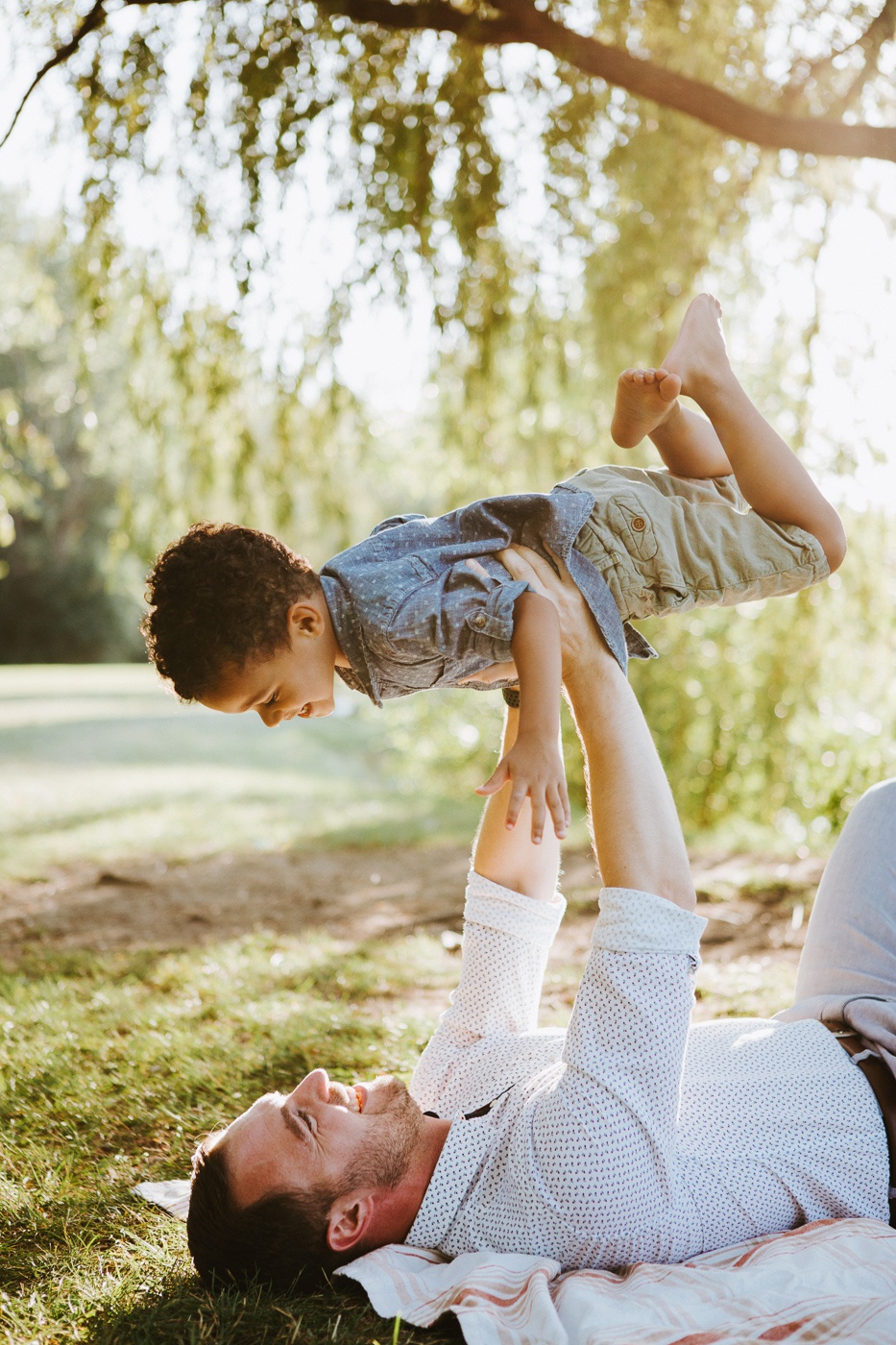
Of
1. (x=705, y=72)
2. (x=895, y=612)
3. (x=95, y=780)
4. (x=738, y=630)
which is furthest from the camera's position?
(x=95, y=780)

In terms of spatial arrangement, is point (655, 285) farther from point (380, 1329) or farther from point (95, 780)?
point (95, 780)

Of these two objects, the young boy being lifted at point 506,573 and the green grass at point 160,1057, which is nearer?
the green grass at point 160,1057

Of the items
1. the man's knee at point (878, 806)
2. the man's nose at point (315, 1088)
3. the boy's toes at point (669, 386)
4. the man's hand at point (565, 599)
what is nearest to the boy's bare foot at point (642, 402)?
the boy's toes at point (669, 386)

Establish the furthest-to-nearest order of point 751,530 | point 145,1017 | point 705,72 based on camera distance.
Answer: point 705,72 < point 145,1017 < point 751,530

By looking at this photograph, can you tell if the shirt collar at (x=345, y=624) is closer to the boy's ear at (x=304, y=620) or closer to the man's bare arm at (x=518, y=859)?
the boy's ear at (x=304, y=620)

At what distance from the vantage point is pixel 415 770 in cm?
983

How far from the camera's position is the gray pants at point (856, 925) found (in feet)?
7.04

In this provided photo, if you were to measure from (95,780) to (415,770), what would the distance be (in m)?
2.76

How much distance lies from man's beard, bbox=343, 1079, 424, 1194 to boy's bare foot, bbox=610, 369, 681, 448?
53.2 inches

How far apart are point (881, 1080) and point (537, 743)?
908 millimetres

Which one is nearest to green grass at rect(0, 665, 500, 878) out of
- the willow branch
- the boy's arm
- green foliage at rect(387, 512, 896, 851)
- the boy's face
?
Result: the boy's face

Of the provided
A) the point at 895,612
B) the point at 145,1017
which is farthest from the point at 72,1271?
the point at 895,612

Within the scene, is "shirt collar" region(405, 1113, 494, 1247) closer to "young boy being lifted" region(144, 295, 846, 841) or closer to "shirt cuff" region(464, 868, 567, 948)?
"shirt cuff" region(464, 868, 567, 948)

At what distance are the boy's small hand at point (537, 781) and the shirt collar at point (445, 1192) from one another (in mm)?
555
